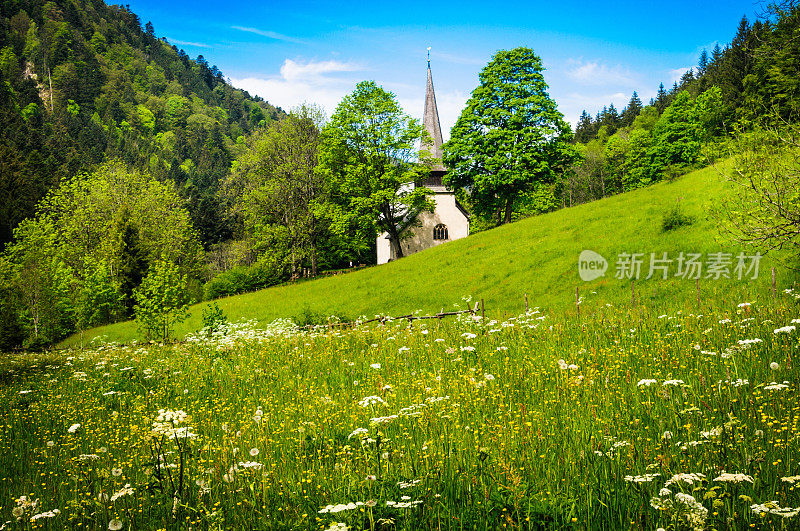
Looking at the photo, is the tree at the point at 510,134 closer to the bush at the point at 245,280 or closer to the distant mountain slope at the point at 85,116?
the bush at the point at 245,280

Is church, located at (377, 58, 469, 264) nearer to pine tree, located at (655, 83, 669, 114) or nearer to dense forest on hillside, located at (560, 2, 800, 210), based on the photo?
dense forest on hillside, located at (560, 2, 800, 210)

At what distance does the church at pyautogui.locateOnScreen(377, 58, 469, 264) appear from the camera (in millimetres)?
55969

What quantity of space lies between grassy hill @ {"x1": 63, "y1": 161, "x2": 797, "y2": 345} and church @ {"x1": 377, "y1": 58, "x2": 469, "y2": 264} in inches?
579

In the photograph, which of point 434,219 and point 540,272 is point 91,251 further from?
point 540,272

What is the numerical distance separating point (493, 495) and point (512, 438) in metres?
1.21

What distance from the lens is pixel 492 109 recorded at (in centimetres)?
4466

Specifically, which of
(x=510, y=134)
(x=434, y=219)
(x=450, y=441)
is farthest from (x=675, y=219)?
(x=434, y=219)

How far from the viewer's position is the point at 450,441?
4332mm

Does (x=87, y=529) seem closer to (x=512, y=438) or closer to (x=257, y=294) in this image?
(x=512, y=438)

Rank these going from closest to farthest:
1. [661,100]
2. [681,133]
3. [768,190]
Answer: [768,190], [681,133], [661,100]

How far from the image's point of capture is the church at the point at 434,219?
56.0 m

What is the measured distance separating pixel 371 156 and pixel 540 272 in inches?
987

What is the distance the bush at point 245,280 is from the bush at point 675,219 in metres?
38.1

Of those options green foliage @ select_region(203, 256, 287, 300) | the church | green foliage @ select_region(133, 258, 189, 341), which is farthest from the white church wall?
green foliage @ select_region(133, 258, 189, 341)
